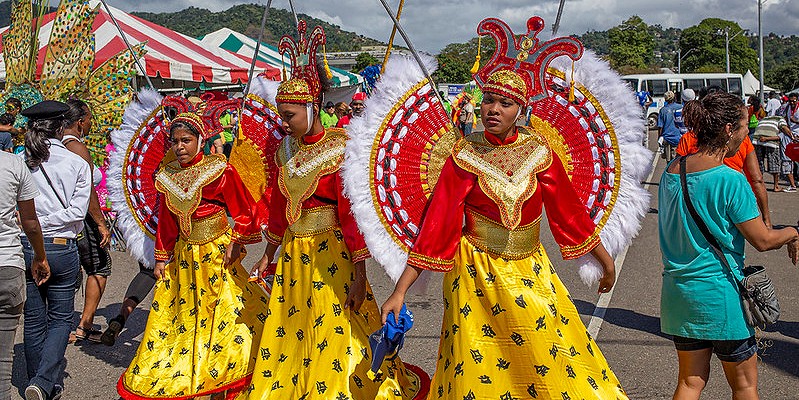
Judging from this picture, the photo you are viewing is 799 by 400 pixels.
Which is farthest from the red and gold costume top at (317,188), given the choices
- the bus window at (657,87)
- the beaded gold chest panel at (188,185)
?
the bus window at (657,87)

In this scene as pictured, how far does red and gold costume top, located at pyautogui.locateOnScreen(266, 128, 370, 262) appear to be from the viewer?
3961 mm

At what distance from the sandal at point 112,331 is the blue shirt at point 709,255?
4327mm

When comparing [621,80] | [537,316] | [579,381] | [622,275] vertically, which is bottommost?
[622,275]

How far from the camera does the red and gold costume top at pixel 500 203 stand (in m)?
3.13

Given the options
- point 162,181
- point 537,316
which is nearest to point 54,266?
point 162,181

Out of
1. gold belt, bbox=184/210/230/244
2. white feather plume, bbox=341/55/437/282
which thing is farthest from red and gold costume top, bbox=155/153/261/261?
white feather plume, bbox=341/55/437/282

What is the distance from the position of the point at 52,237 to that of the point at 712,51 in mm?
97256

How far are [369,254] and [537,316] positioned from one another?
1054mm

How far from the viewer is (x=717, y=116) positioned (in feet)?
10.8

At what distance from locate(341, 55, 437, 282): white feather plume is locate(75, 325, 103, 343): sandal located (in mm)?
3486

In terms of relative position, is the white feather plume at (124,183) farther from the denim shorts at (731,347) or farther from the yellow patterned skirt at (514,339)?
the denim shorts at (731,347)

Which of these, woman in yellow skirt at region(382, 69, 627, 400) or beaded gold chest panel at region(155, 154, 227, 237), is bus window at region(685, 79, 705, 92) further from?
woman in yellow skirt at region(382, 69, 627, 400)

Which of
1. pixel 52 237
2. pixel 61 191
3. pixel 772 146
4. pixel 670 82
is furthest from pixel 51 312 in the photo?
pixel 670 82

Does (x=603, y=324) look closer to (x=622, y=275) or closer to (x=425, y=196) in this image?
(x=622, y=275)
